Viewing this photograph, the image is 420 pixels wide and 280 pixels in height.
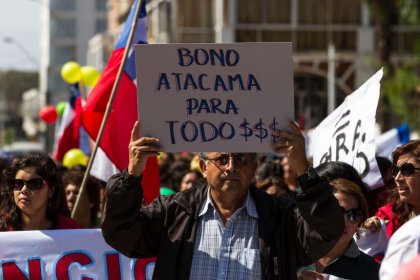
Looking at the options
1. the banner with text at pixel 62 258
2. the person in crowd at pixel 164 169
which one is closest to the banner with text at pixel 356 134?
the banner with text at pixel 62 258

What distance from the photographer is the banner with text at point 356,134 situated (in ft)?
23.7

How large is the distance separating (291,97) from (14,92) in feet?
350

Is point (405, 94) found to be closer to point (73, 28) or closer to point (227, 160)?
point (227, 160)

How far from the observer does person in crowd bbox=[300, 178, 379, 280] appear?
5301 mm

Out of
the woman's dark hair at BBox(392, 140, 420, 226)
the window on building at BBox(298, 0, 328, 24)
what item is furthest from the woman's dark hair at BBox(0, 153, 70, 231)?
the window on building at BBox(298, 0, 328, 24)

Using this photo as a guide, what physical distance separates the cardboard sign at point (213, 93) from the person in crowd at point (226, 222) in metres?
0.09

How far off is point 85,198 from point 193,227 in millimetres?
2940

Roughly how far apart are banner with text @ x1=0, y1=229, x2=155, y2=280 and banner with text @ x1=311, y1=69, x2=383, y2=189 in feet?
5.68

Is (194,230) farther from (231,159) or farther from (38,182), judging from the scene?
(38,182)

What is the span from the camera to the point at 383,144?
12.5m

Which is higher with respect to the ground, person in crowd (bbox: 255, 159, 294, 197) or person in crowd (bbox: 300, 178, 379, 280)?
person in crowd (bbox: 300, 178, 379, 280)

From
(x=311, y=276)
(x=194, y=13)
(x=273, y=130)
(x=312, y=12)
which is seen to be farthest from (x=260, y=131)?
(x=312, y=12)

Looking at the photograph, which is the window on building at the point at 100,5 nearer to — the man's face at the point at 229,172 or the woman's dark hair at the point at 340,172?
the woman's dark hair at the point at 340,172

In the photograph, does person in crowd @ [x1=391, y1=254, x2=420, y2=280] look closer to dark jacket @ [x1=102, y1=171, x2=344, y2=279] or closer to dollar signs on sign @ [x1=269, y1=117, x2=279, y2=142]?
dark jacket @ [x1=102, y1=171, x2=344, y2=279]
